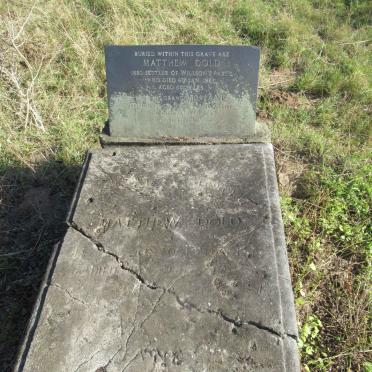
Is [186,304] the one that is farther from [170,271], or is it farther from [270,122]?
[270,122]

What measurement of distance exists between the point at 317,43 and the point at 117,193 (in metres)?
4.12

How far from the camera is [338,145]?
11.9 ft

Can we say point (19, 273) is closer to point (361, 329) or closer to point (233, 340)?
point (233, 340)

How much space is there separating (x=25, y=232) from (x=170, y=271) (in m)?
1.73

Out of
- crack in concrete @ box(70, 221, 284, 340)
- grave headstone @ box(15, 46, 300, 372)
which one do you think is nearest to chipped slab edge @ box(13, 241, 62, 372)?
grave headstone @ box(15, 46, 300, 372)

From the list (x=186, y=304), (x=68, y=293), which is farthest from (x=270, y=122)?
(x=68, y=293)

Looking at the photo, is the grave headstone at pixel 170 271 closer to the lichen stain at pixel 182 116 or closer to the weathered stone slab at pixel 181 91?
the weathered stone slab at pixel 181 91

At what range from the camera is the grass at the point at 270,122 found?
99.0 inches

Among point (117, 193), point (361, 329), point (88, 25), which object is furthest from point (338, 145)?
point (88, 25)

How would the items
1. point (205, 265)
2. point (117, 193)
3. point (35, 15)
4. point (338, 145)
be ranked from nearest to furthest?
point (205, 265) → point (117, 193) → point (338, 145) → point (35, 15)

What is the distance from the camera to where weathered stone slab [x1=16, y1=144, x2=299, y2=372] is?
58.7 inches

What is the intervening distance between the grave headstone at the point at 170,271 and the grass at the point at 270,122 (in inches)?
32.9

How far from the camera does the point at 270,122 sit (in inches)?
155

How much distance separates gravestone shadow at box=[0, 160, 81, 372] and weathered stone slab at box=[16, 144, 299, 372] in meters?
0.92
